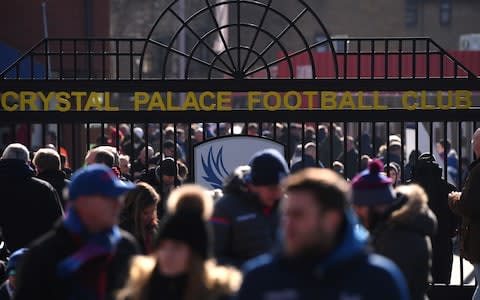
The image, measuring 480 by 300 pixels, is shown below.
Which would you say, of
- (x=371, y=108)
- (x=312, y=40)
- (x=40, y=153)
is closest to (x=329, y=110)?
(x=371, y=108)

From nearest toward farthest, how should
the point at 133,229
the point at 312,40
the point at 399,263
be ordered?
the point at 399,263
the point at 133,229
the point at 312,40

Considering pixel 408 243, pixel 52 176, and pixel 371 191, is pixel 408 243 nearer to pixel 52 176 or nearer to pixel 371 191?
pixel 371 191

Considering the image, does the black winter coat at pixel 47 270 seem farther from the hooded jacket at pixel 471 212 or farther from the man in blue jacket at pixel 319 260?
the hooded jacket at pixel 471 212

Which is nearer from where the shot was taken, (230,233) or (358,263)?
(358,263)

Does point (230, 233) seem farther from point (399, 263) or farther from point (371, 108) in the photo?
point (371, 108)

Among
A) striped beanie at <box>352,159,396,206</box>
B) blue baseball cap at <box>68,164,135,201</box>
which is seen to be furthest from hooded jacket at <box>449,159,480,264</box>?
blue baseball cap at <box>68,164,135,201</box>

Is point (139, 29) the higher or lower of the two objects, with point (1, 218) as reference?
higher

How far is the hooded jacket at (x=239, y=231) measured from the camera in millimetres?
6113

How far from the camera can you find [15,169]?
860 cm

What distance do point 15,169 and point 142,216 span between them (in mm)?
1529

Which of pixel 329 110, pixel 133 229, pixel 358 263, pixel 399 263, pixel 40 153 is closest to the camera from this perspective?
pixel 358 263

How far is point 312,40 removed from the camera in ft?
190

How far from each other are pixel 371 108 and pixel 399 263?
15.3 ft

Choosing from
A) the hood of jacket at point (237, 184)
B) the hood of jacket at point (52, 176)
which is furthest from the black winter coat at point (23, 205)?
the hood of jacket at point (237, 184)
